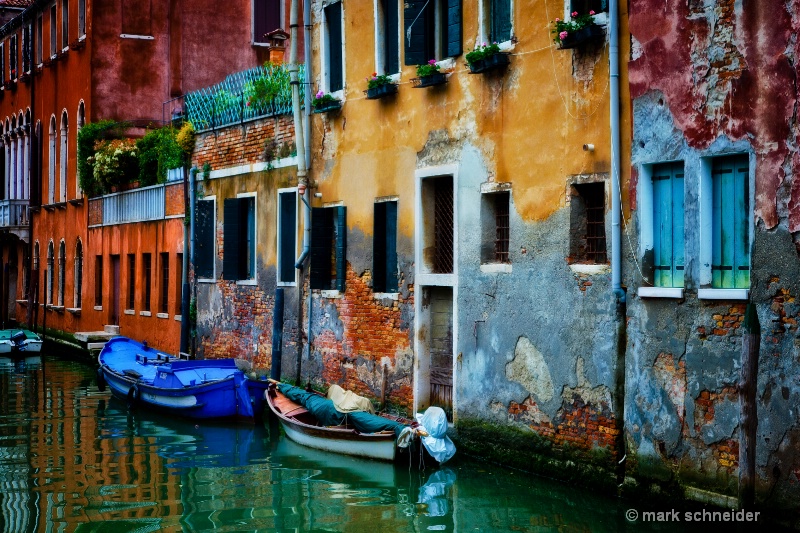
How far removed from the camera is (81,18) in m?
26.5

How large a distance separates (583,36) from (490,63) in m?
1.46

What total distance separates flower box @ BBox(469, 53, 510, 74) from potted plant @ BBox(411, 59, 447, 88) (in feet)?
2.26

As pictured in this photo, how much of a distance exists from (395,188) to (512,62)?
268 centimetres

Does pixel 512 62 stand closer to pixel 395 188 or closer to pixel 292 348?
pixel 395 188

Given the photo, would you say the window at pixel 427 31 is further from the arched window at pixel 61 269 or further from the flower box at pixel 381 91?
the arched window at pixel 61 269

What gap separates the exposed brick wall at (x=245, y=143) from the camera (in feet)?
53.4

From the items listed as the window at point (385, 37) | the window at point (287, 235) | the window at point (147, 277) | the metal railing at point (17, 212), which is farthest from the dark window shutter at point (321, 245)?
the metal railing at point (17, 212)

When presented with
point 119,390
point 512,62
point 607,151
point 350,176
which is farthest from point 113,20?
point 607,151

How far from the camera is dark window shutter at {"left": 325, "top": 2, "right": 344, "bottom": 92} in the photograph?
15.0 meters

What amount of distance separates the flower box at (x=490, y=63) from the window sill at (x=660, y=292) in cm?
301

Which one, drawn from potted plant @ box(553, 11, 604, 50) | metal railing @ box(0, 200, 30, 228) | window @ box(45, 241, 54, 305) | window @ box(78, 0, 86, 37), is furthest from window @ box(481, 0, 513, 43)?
metal railing @ box(0, 200, 30, 228)

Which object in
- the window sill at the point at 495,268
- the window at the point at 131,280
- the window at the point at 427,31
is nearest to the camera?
the window sill at the point at 495,268

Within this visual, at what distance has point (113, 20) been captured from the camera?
2533 cm

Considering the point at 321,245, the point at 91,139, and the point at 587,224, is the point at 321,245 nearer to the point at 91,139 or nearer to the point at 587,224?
the point at 587,224
